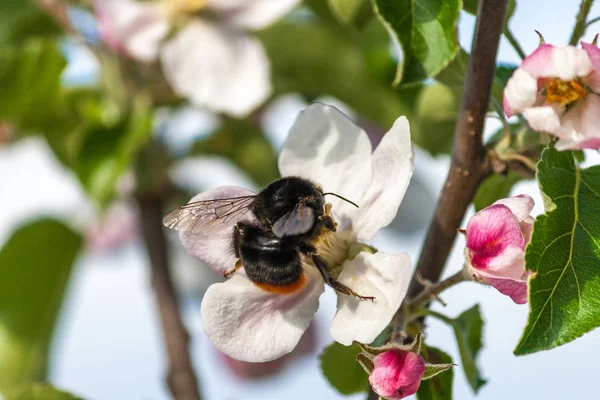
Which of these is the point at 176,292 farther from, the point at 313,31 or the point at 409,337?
the point at 409,337

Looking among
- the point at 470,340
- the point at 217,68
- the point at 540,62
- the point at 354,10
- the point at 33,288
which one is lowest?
the point at 33,288

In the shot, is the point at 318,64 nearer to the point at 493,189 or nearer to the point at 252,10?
the point at 252,10

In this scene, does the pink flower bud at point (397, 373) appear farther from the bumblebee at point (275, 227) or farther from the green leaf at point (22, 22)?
the green leaf at point (22, 22)

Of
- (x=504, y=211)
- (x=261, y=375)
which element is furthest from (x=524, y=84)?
(x=261, y=375)

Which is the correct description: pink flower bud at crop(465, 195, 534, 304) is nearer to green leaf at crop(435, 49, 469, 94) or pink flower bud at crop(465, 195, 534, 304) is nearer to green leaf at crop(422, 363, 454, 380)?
green leaf at crop(422, 363, 454, 380)

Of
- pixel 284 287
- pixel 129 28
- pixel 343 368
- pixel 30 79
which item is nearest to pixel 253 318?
pixel 284 287

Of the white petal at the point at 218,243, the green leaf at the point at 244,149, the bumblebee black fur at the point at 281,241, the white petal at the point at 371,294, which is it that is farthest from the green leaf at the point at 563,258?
the green leaf at the point at 244,149
